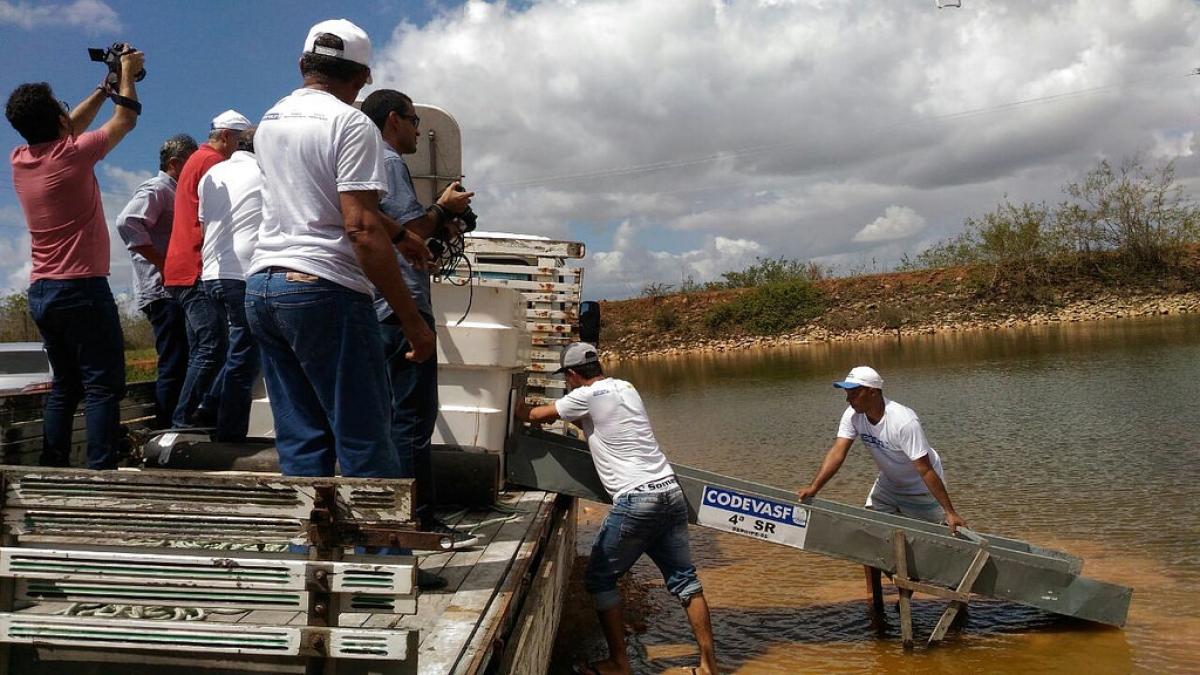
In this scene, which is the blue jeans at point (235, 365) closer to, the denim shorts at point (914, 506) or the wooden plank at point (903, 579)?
the wooden plank at point (903, 579)

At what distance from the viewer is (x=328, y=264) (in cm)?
299

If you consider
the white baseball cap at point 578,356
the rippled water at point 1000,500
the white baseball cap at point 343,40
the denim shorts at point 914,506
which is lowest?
the rippled water at point 1000,500

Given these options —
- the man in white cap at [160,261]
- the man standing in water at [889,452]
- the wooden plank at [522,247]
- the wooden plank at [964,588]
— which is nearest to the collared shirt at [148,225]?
the man in white cap at [160,261]

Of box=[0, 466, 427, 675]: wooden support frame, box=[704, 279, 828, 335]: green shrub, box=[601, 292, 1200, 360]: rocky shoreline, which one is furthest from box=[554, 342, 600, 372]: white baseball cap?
box=[704, 279, 828, 335]: green shrub

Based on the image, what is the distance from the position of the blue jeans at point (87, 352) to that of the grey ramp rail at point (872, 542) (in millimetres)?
2150

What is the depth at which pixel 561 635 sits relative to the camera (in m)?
5.98

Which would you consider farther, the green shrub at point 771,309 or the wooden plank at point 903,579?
the green shrub at point 771,309

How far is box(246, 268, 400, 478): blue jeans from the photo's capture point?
9.71 ft

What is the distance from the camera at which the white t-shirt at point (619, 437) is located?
16.1 ft

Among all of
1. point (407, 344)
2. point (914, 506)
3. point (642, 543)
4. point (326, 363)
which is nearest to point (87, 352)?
point (407, 344)

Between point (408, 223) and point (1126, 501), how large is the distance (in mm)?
7995

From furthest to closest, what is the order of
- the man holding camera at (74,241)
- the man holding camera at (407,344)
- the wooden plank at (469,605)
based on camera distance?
the man holding camera at (74,241) < the man holding camera at (407,344) < the wooden plank at (469,605)

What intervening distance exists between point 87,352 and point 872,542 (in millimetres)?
4470

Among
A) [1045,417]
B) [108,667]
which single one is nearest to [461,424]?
[108,667]
